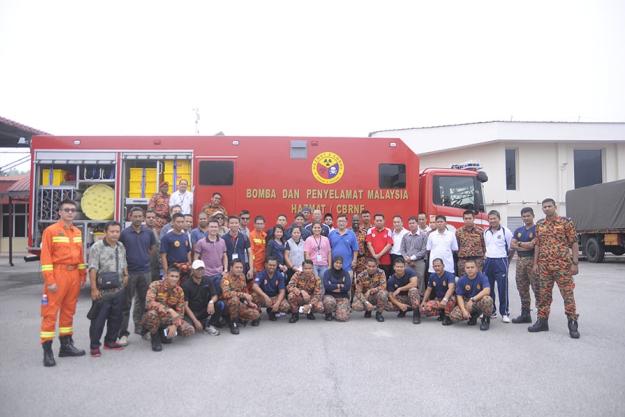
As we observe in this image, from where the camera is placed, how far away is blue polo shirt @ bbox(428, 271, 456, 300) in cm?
753

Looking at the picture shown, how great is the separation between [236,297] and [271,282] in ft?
2.95

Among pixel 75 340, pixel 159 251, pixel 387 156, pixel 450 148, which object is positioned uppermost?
pixel 450 148

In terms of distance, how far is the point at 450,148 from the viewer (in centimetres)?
2467

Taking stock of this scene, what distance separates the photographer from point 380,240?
8.60 metres

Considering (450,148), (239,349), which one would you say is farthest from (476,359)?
(450,148)

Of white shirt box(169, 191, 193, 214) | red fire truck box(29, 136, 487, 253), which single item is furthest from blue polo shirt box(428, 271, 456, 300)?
white shirt box(169, 191, 193, 214)

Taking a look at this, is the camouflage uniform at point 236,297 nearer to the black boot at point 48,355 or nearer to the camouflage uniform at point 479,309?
the black boot at point 48,355

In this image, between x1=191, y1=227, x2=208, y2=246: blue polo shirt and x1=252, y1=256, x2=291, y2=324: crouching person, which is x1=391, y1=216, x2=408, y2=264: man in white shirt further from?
x1=191, y1=227, x2=208, y2=246: blue polo shirt

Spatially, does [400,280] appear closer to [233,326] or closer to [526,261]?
[526,261]

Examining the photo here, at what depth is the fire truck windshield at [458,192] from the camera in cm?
1027

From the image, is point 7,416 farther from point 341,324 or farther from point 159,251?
point 341,324

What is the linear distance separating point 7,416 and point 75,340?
8.60 ft

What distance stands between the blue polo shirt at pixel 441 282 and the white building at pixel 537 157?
1694cm

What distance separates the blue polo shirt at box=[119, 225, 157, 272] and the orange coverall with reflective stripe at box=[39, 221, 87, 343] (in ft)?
2.38
